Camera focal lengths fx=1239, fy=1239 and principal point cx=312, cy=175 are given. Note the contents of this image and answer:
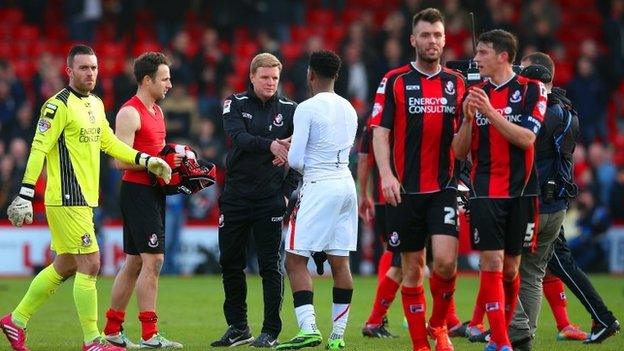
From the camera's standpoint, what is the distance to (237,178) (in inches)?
441

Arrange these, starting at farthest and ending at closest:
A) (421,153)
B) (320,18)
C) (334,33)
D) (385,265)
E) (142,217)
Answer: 1. (320,18)
2. (334,33)
3. (385,265)
4. (142,217)
5. (421,153)

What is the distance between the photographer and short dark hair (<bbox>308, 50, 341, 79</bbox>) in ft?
33.8

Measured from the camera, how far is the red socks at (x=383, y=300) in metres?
11.7

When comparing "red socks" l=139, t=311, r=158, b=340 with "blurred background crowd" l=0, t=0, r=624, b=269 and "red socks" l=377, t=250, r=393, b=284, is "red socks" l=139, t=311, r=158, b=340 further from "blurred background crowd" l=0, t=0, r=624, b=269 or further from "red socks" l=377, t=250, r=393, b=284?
"blurred background crowd" l=0, t=0, r=624, b=269

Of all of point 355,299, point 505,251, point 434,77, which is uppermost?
point 434,77

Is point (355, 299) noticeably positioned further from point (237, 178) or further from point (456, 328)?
point (237, 178)

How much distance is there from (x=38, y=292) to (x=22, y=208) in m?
0.87

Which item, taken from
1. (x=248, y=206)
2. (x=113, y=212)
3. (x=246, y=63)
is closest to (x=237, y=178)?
(x=248, y=206)

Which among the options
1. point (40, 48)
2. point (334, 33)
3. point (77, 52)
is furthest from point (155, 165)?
point (40, 48)

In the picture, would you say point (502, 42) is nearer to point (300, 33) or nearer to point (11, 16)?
point (300, 33)

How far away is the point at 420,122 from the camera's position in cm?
960

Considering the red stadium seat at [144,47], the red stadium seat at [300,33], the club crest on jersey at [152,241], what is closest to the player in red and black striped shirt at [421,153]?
the club crest on jersey at [152,241]

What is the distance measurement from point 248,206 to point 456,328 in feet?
7.97

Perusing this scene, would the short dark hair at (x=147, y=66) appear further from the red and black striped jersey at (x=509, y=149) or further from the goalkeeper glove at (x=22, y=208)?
the red and black striped jersey at (x=509, y=149)
